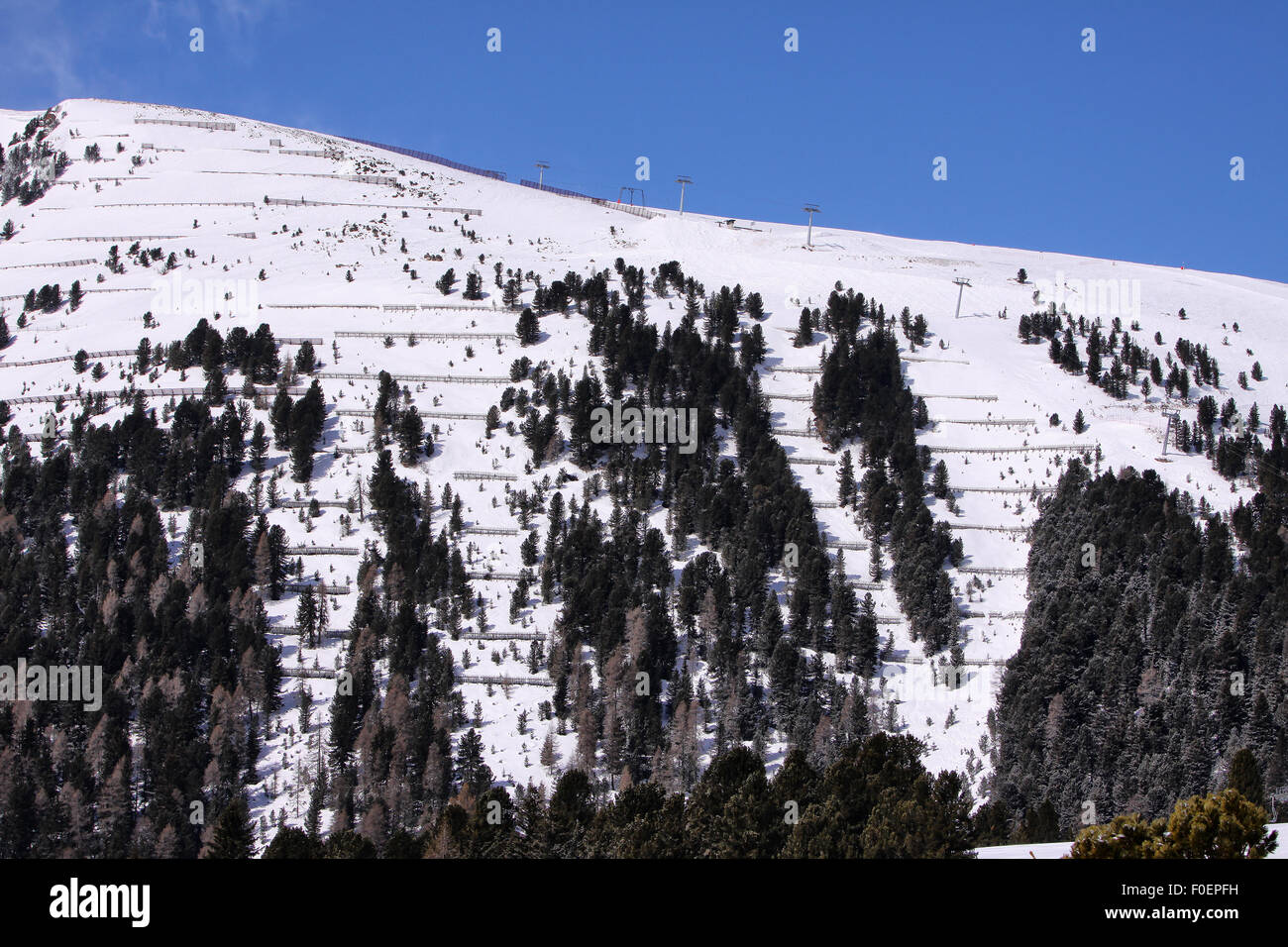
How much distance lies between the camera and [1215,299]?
146 meters

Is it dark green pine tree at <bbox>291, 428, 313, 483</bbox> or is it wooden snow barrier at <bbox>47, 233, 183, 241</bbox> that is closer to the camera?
dark green pine tree at <bbox>291, 428, 313, 483</bbox>

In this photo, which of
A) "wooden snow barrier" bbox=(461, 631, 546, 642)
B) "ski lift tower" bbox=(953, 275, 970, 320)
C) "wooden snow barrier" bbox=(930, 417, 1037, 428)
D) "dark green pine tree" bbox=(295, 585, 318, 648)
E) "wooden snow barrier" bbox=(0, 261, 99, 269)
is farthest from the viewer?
"wooden snow barrier" bbox=(0, 261, 99, 269)

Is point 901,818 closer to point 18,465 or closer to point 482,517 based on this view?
point 482,517

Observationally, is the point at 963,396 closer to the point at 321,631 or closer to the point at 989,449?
the point at 989,449

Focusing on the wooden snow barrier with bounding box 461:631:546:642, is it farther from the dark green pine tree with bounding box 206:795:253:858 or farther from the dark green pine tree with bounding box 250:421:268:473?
the dark green pine tree with bounding box 250:421:268:473

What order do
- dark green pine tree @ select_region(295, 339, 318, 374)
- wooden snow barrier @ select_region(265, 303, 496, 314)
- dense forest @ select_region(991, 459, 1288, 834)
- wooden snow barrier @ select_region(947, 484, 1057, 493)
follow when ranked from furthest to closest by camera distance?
wooden snow barrier @ select_region(265, 303, 496, 314), dark green pine tree @ select_region(295, 339, 318, 374), wooden snow barrier @ select_region(947, 484, 1057, 493), dense forest @ select_region(991, 459, 1288, 834)

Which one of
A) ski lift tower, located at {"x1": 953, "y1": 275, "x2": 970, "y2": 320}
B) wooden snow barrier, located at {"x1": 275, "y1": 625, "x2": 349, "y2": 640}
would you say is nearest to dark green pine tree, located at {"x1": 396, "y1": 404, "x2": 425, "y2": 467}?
wooden snow barrier, located at {"x1": 275, "y1": 625, "x2": 349, "y2": 640}
